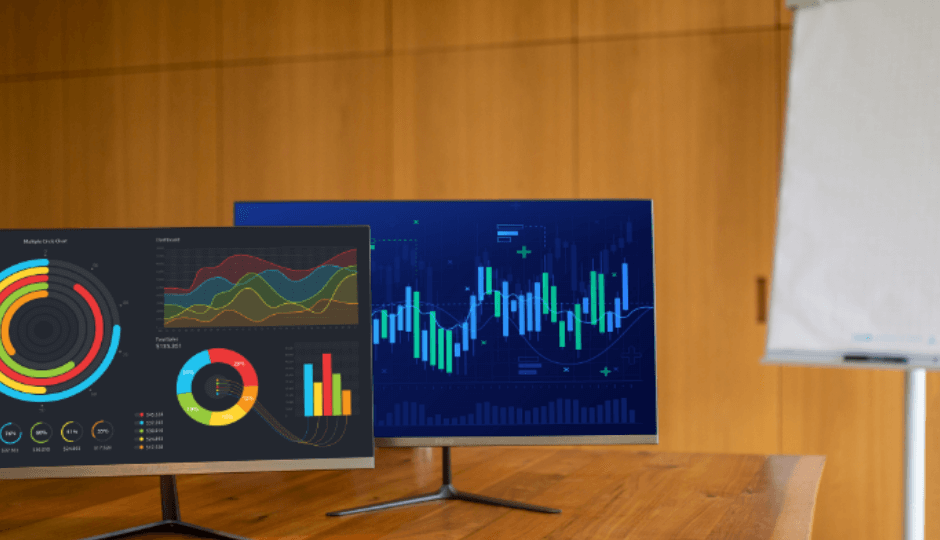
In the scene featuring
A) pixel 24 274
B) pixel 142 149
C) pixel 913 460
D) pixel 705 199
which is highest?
pixel 142 149

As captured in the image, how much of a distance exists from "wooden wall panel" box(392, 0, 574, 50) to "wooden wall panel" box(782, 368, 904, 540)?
164 cm

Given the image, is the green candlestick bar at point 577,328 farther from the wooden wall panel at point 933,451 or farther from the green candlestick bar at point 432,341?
the wooden wall panel at point 933,451

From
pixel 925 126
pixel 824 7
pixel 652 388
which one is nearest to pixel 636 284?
pixel 652 388

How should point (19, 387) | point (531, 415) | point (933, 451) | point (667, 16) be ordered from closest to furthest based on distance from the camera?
point (19, 387) → point (531, 415) → point (933, 451) → point (667, 16)

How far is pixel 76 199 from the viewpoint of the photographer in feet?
11.1

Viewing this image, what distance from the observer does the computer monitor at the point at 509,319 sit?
1.19 metres

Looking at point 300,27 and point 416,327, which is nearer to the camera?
point 416,327

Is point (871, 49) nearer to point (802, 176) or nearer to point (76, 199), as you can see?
point (802, 176)

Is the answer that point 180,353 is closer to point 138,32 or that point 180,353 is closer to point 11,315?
point 11,315

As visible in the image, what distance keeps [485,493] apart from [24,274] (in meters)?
0.79

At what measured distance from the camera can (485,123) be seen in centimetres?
297

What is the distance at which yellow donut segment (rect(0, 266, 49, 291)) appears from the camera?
39.5 inches

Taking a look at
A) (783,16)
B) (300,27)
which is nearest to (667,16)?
(783,16)

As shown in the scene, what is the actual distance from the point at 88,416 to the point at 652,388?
84 centimetres
